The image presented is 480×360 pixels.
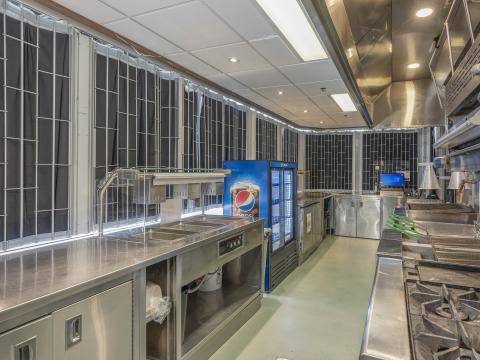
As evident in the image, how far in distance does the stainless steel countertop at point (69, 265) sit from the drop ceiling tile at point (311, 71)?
2037 millimetres

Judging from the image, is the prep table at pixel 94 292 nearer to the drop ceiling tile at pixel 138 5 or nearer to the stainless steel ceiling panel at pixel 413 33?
the drop ceiling tile at pixel 138 5

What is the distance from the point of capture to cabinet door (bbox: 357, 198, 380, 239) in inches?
269

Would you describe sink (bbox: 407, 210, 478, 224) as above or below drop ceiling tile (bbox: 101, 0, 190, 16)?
below

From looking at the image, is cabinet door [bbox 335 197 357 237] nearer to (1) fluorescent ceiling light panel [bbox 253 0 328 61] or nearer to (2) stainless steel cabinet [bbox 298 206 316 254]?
(2) stainless steel cabinet [bbox 298 206 316 254]

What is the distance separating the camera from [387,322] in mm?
938

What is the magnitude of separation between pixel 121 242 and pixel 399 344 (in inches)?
76.4

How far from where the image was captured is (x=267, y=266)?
13.0 feet

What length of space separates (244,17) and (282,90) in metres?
2.04

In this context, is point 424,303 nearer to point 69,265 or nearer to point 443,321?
point 443,321

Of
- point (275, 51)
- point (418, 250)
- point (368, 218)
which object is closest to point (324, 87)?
point (275, 51)

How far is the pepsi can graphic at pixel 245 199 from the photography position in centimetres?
400

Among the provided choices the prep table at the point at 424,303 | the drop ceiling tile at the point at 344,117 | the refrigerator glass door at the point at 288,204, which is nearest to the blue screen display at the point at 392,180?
the drop ceiling tile at the point at 344,117

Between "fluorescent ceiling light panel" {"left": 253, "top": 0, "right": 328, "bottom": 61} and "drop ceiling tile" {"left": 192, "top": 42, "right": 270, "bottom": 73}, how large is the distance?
1.36 feet

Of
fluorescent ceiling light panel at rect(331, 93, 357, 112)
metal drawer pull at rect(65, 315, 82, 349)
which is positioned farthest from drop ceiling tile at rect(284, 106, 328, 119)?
metal drawer pull at rect(65, 315, 82, 349)
